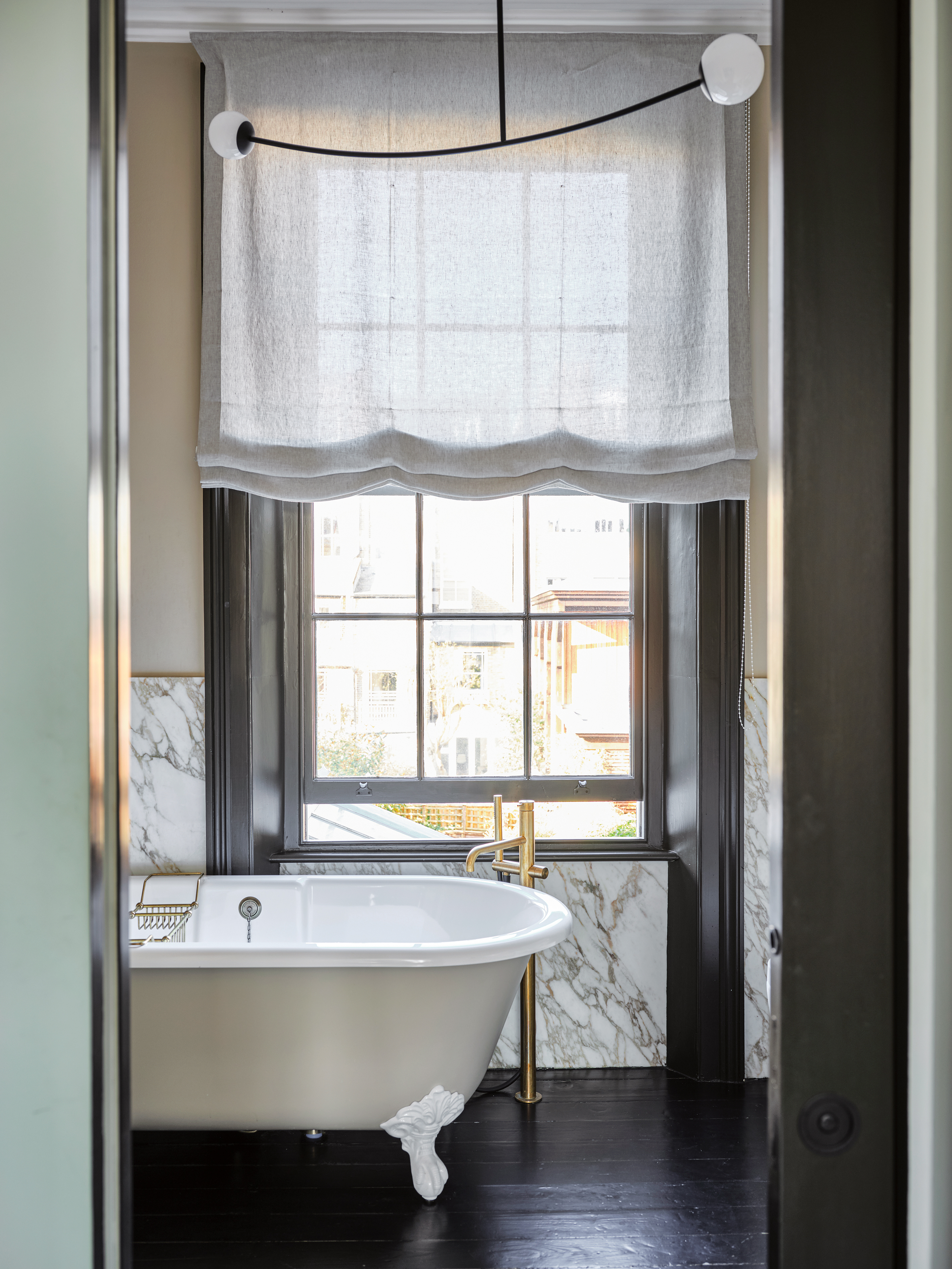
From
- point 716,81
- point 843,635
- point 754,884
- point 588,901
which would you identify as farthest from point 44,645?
point 754,884

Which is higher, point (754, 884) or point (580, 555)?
point (580, 555)

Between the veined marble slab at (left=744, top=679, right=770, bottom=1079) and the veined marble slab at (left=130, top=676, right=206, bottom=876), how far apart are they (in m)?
1.63

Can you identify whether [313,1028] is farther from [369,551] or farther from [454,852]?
[369,551]

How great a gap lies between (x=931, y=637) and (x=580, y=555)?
211cm

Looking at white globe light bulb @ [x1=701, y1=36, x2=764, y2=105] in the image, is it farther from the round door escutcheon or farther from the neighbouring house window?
the round door escutcheon

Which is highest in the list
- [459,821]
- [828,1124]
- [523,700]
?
[523,700]

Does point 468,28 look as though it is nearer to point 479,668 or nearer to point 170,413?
point 170,413

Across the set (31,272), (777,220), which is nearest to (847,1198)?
(777,220)

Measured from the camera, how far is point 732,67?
69.7 inches

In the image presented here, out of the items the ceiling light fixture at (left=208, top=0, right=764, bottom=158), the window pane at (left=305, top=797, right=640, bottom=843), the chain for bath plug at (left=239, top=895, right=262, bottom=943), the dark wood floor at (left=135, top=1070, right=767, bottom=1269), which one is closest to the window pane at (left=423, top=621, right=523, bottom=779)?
the window pane at (left=305, top=797, right=640, bottom=843)

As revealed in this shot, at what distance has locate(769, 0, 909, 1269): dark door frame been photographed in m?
0.69

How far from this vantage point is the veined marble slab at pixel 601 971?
260 centimetres

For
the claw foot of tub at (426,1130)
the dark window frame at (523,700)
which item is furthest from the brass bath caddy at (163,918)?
the claw foot of tub at (426,1130)

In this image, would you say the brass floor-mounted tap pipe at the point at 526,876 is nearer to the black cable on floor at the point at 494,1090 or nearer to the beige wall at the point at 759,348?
the black cable on floor at the point at 494,1090
